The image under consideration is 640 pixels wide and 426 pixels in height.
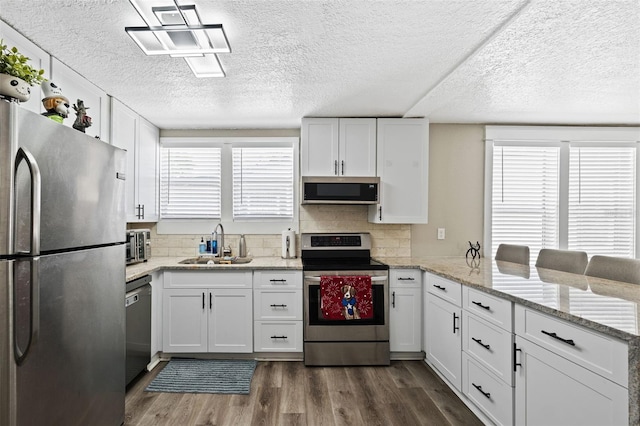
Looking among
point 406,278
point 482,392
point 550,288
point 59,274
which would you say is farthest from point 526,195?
point 59,274

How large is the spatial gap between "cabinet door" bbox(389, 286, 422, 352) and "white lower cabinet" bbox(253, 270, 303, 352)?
84 centimetres

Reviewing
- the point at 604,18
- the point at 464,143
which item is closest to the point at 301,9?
the point at 604,18

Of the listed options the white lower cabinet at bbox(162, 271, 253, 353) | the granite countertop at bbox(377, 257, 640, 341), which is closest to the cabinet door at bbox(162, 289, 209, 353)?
the white lower cabinet at bbox(162, 271, 253, 353)

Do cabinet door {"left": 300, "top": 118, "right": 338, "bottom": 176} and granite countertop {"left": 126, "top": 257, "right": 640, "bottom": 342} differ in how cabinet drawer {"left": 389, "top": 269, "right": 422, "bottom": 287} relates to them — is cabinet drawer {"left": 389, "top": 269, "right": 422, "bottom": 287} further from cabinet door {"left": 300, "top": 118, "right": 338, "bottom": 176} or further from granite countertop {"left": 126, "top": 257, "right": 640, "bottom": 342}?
cabinet door {"left": 300, "top": 118, "right": 338, "bottom": 176}

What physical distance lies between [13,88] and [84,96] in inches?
49.6

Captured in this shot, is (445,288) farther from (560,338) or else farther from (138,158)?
(138,158)

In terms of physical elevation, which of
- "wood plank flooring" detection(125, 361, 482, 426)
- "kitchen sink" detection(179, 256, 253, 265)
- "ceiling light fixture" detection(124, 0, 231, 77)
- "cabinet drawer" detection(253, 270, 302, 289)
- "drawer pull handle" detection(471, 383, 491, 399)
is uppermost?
"ceiling light fixture" detection(124, 0, 231, 77)

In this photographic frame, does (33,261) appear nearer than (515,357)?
Yes

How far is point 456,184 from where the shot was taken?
3920 millimetres

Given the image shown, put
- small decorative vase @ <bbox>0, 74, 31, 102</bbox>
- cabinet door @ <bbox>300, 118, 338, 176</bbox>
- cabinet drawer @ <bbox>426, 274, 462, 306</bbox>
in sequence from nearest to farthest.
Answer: small decorative vase @ <bbox>0, 74, 31, 102</bbox>, cabinet drawer @ <bbox>426, 274, 462, 306</bbox>, cabinet door @ <bbox>300, 118, 338, 176</bbox>

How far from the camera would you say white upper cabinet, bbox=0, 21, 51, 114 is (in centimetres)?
189

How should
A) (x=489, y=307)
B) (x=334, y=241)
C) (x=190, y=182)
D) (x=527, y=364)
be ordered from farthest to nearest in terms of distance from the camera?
(x=190, y=182) → (x=334, y=241) → (x=489, y=307) → (x=527, y=364)

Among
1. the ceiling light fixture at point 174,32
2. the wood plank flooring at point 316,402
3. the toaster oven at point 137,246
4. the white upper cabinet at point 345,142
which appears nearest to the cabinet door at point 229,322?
the wood plank flooring at point 316,402

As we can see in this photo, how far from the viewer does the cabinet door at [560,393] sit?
132 cm
